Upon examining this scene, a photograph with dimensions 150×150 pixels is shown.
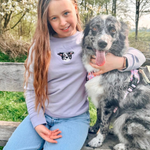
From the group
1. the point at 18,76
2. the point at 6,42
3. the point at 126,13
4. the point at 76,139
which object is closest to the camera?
the point at 76,139

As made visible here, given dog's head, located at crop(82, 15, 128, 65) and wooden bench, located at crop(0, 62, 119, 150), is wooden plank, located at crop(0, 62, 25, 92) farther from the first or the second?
dog's head, located at crop(82, 15, 128, 65)

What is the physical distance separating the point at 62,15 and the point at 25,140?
121 centimetres

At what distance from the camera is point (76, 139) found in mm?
1626

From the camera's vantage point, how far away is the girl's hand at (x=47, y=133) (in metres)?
1.63

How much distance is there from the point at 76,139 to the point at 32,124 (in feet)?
1.61

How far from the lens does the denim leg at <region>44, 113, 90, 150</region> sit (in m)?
1.59

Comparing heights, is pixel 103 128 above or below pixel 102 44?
below

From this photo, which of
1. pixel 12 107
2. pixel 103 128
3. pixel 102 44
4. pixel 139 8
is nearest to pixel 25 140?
pixel 103 128

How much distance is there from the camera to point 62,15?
166 cm

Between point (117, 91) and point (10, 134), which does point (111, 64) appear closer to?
point (117, 91)

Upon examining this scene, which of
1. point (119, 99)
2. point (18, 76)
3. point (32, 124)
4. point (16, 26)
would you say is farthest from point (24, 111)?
point (16, 26)

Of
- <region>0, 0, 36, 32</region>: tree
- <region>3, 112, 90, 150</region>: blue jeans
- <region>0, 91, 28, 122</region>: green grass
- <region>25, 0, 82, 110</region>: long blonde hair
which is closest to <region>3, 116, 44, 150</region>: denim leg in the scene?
<region>3, 112, 90, 150</region>: blue jeans

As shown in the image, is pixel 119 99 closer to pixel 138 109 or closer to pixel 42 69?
pixel 138 109

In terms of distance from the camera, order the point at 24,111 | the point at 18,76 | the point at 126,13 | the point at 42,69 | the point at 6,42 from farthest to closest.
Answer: the point at 6,42, the point at 126,13, the point at 24,111, the point at 18,76, the point at 42,69
